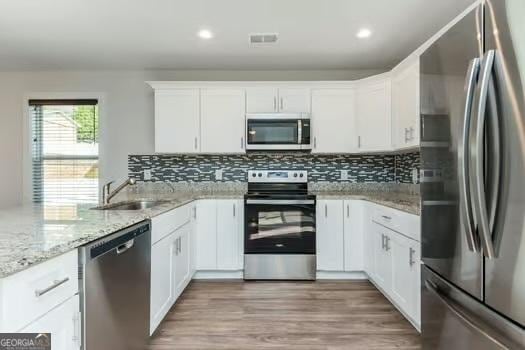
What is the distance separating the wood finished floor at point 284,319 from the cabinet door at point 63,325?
3.41 ft

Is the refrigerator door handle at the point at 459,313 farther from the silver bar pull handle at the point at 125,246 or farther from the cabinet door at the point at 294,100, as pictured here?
the cabinet door at the point at 294,100

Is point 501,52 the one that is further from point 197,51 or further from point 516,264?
point 197,51

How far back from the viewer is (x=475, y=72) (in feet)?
3.78

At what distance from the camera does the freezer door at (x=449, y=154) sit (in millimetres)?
1223

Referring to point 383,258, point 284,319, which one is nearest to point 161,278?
point 284,319

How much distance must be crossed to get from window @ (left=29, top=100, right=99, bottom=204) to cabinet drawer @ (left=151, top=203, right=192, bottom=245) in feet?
5.57

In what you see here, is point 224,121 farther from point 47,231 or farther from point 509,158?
point 509,158

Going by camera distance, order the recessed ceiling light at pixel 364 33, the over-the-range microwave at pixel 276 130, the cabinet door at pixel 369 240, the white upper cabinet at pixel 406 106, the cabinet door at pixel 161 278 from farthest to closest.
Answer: the over-the-range microwave at pixel 276 130 → the cabinet door at pixel 369 240 → the recessed ceiling light at pixel 364 33 → the white upper cabinet at pixel 406 106 → the cabinet door at pixel 161 278

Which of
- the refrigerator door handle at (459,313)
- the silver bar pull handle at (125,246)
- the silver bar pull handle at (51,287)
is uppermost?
Answer: the silver bar pull handle at (125,246)

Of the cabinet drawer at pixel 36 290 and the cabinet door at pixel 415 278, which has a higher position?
the cabinet drawer at pixel 36 290

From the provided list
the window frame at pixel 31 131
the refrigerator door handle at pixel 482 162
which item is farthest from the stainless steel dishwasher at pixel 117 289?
the window frame at pixel 31 131

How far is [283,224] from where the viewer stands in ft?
11.6

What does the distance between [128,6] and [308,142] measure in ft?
6.90

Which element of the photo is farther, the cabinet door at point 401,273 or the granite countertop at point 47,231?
the cabinet door at point 401,273
